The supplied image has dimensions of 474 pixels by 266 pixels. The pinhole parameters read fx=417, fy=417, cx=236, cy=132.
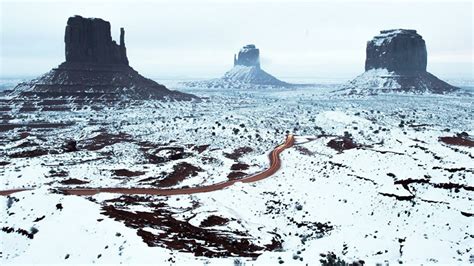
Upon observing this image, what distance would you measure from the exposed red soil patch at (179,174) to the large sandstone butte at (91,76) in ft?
299

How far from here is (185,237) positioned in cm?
2722

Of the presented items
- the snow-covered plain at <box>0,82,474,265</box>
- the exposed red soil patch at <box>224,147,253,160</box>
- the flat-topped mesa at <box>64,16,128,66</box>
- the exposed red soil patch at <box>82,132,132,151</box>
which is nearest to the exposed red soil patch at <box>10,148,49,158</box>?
the snow-covered plain at <box>0,82,474,265</box>

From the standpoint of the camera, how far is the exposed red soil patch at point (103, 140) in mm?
73062

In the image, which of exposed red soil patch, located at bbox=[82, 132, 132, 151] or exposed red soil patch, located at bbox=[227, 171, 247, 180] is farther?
exposed red soil patch, located at bbox=[82, 132, 132, 151]

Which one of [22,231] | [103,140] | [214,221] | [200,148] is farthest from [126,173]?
[103,140]

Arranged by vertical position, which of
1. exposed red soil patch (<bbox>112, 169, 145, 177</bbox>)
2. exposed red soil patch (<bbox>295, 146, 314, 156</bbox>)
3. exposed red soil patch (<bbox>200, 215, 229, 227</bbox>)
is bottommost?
exposed red soil patch (<bbox>112, 169, 145, 177</bbox>)

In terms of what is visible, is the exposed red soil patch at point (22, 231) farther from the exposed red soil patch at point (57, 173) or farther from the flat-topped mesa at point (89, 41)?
the flat-topped mesa at point (89, 41)

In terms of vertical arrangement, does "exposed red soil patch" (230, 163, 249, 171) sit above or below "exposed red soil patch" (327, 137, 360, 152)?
below

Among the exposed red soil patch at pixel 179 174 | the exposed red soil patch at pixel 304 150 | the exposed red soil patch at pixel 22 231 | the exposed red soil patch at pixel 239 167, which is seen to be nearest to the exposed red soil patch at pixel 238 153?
the exposed red soil patch at pixel 239 167

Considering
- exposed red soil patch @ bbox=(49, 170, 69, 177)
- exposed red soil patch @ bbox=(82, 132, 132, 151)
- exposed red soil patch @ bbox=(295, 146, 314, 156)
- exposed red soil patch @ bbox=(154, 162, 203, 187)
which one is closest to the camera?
exposed red soil patch @ bbox=(154, 162, 203, 187)

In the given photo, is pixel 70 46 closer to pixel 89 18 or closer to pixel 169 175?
pixel 89 18

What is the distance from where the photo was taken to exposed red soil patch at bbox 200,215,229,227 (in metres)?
32.2

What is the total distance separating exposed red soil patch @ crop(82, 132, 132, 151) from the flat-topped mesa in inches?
3023

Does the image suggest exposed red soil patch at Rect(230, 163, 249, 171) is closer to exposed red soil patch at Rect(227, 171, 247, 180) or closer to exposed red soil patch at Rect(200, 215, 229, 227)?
exposed red soil patch at Rect(227, 171, 247, 180)
